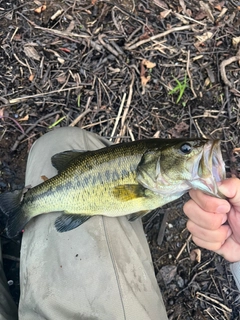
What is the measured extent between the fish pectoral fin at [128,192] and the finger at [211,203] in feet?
1.62

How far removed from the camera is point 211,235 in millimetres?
2463

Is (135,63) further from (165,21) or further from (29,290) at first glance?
(29,290)

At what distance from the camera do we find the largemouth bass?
97.2 inches

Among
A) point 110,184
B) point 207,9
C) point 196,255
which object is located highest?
point 207,9

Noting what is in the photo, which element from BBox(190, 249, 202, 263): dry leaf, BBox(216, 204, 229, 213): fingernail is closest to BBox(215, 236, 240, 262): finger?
BBox(216, 204, 229, 213): fingernail

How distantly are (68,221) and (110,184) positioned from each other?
0.44 m

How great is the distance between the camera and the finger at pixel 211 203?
222 cm

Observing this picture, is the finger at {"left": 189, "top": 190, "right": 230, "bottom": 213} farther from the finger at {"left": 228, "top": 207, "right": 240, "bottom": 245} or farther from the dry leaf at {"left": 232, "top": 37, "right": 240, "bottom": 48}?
the dry leaf at {"left": 232, "top": 37, "right": 240, "bottom": 48}

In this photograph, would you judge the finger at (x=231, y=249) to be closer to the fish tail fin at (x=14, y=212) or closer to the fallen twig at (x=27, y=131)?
the fish tail fin at (x=14, y=212)

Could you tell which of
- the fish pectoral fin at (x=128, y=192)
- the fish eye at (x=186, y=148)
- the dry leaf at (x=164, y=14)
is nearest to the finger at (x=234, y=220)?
the fish eye at (x=186, y=148)

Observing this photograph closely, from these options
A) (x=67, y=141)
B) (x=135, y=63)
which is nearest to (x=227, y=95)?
(x=135, y=63)

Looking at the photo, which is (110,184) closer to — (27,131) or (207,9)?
(27,131)

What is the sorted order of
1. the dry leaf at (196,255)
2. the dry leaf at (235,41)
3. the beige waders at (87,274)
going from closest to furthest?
the beige waders at (87,274) → the dry leaf at (196,255) → the dry leaf at (235,41)

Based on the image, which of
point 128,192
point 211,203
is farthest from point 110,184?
point 211,203
